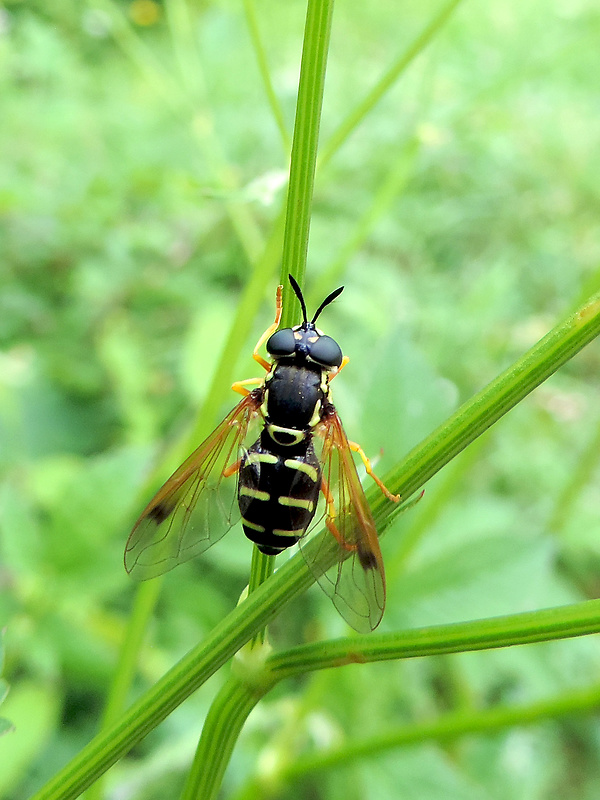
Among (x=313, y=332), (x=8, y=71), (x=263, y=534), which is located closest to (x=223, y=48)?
(x=8, y=71)

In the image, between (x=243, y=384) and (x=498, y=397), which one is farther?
(x=243, y=384)

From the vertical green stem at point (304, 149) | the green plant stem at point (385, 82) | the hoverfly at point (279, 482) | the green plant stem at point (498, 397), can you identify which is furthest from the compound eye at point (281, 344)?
the green plant stem at point (498, 397)

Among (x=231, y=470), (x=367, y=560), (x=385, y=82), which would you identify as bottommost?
(x=367, y=560)

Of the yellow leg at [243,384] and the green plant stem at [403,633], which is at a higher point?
the yellow leg at [243,384]

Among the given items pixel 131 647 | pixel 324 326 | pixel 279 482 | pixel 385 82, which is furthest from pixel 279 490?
pixel 324 326

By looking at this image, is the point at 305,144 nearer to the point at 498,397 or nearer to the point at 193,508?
the point at 498,397

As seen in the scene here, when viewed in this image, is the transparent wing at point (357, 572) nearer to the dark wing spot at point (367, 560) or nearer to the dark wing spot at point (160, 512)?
the dark wing spot at point (367, 560)

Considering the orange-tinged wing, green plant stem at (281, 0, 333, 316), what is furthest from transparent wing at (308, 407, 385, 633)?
green plant stem at (281, 0, 333, 316)
